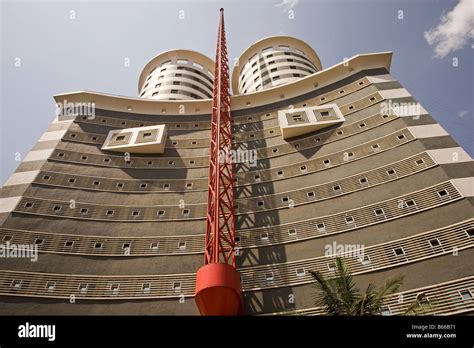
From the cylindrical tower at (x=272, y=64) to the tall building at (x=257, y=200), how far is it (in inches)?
336

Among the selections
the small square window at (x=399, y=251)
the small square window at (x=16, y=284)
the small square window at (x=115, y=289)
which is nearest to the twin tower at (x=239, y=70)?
the small square window at (x=115, y=289)

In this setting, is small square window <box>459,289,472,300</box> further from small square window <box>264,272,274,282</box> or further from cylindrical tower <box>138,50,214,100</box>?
cylindrical tower <box>138,50,214,100</box>

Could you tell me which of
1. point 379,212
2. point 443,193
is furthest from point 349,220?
point 443,193

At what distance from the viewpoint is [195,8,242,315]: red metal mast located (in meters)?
12.4

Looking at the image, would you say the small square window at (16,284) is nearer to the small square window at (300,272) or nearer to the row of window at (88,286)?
the row of window at (88,286)

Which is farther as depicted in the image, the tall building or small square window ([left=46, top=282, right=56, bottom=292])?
small square window ([left=46, top=282, right=56, bottom=292])

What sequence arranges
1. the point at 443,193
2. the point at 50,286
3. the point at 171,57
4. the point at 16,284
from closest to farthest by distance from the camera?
the point at 16,284 → the point at 50,286 → the point at 443,193 → the point at 171,57

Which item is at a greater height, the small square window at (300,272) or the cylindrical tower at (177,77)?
the cylindrical tower at (177,77)

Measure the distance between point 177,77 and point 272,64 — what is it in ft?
38.4

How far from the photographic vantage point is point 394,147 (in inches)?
784

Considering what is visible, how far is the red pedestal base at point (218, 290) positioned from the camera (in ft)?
40.3

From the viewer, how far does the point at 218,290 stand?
40.1 ft

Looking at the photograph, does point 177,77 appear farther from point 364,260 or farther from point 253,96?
point 364,260

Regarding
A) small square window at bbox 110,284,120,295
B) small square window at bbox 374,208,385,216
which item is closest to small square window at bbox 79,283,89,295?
small square window at bbox 110,284,120,295
